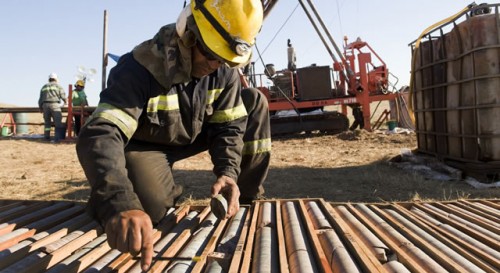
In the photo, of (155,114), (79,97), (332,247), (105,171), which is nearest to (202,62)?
(155,114)

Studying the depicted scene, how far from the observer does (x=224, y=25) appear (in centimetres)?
204

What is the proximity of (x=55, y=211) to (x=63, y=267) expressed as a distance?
96 cm

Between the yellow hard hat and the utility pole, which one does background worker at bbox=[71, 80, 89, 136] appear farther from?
the yellow hard hat

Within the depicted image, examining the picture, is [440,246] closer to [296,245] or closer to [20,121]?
[296,245]

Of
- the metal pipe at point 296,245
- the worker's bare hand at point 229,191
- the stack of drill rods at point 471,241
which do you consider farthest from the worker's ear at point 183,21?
the stack of drill rods at point 471,241

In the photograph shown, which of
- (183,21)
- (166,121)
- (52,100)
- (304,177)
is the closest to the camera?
(183,21)

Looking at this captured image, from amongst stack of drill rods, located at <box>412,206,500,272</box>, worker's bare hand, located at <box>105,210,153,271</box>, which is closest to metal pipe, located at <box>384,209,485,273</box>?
stack of drill rods, located at <box>412,206,500,272</box>

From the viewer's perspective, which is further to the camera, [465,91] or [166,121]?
[465,91]

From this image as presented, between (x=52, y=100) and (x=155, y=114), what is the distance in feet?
31.0

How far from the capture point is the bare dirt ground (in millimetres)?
4262

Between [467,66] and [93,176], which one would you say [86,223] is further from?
[467,66]

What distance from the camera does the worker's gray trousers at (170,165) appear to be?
2270 millimetres

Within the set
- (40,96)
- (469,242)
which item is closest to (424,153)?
(469,242)

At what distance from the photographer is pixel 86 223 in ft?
7.27
